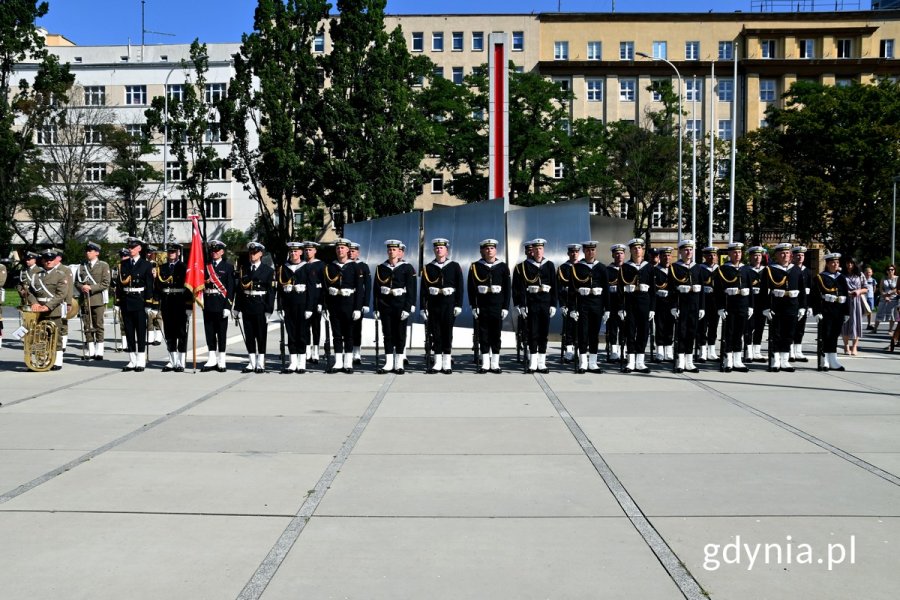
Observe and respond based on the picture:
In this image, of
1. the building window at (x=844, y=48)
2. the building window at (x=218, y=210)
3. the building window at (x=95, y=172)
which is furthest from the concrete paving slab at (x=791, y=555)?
the building window at (x=844, y=48)

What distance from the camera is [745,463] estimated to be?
7.81 metres

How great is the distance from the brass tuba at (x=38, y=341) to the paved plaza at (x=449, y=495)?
2785 millimetres

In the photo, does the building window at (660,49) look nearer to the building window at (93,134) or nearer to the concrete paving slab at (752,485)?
the building window at (93,134)

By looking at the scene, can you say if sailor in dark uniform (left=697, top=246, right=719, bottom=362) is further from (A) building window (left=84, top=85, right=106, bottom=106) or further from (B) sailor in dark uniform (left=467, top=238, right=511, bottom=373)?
(A) building window (left=84, top=85, right=106, bottom=106)

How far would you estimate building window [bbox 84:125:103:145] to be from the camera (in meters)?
58.8

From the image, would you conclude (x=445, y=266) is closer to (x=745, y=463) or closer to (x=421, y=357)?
(x=421, y=357)

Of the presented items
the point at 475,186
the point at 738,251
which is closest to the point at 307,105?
the point at 475,186

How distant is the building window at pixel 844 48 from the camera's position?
73875 millimetres

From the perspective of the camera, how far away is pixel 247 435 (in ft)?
29.9

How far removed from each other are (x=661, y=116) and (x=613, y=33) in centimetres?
1820

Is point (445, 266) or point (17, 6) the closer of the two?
point (445, 266)

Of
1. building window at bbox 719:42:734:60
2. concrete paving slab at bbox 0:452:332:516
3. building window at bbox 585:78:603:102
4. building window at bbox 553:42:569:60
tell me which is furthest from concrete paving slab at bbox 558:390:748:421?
building window at bbox 719:42:734:60

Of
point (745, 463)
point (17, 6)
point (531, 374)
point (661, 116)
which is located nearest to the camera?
point (745, 463)

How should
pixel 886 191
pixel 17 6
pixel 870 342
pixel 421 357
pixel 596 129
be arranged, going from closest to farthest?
pixel 421 357
pixel 870 342
pixel 17 6
pixel 886 191
pixel 596 129
